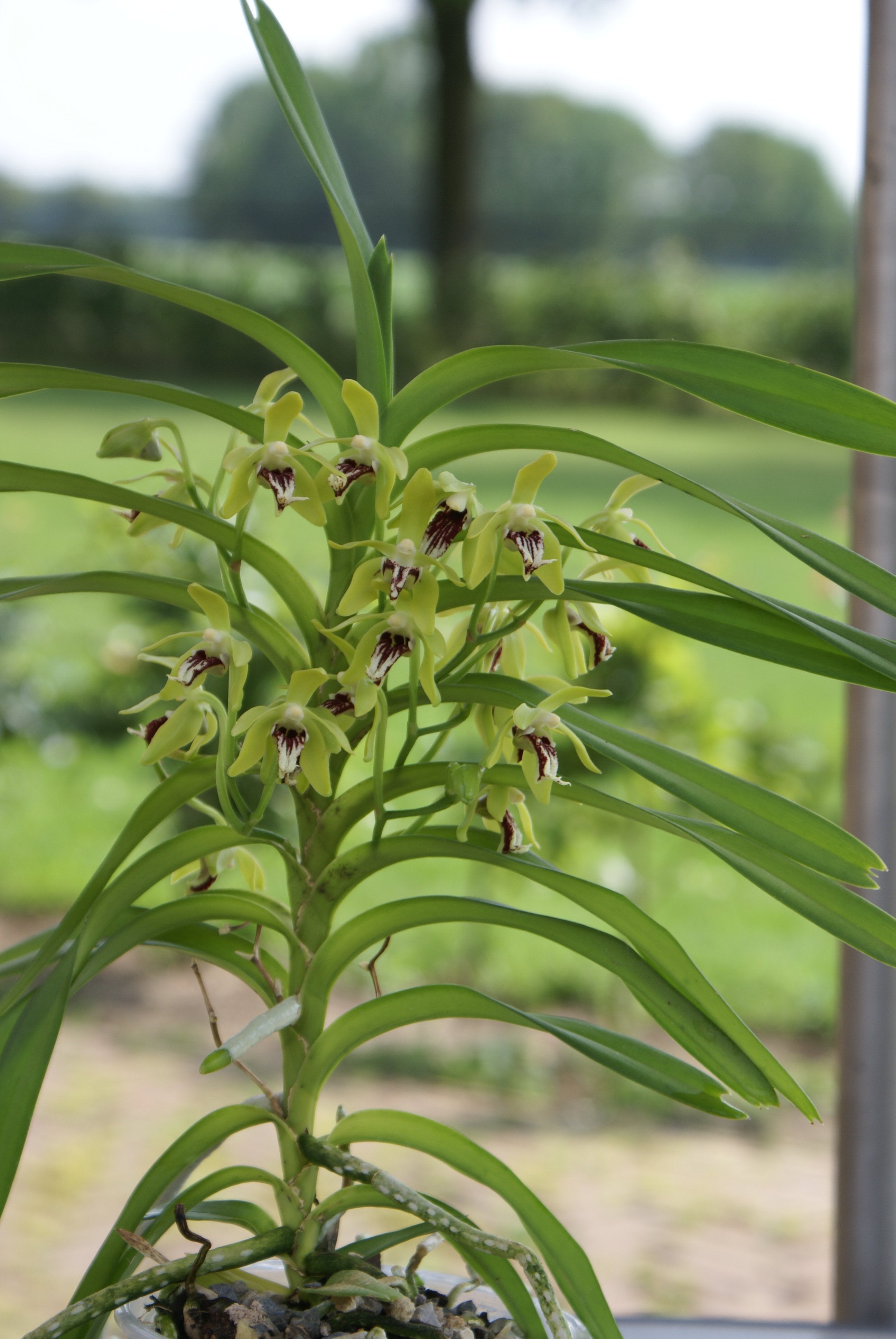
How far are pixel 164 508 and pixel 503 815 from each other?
0.19m

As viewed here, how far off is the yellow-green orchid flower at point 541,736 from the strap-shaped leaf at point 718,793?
23 millimetres

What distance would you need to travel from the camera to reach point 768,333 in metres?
5.88

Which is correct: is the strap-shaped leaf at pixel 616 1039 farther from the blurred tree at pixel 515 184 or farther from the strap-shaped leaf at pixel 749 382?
the blurred tree at pixel 515 184

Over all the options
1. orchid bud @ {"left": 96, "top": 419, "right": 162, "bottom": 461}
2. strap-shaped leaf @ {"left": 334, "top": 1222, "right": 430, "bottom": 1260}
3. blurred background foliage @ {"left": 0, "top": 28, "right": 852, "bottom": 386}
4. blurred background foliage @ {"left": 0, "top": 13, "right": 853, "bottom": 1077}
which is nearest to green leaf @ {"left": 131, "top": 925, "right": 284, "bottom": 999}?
strap-shaped leaf @ {"left": 334, "top": 1222, "right": 430, "bottom": 1260}

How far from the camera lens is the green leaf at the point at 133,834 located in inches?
19.2

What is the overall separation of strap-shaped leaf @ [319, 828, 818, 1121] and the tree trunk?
5.63m

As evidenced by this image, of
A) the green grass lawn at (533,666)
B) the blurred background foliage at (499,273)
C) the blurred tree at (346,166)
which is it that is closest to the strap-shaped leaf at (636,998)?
the green grass lawn at (533,666)

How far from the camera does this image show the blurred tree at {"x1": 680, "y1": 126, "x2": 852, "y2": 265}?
6027 millimetres

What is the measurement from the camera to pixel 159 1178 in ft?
1.63

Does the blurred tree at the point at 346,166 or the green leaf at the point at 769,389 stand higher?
the blurred tree at the point at 346,166

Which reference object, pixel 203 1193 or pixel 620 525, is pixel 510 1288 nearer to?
pixel 203 1193

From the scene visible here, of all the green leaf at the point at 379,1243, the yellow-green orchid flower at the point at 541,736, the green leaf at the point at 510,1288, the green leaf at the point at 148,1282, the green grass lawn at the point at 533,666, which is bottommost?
the green leaf at the point at 148,1282

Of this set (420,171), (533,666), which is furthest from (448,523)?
(420,171)

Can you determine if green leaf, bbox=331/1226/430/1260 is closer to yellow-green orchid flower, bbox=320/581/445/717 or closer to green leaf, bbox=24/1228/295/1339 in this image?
green leaf, bbox=24/1228/295/1339
